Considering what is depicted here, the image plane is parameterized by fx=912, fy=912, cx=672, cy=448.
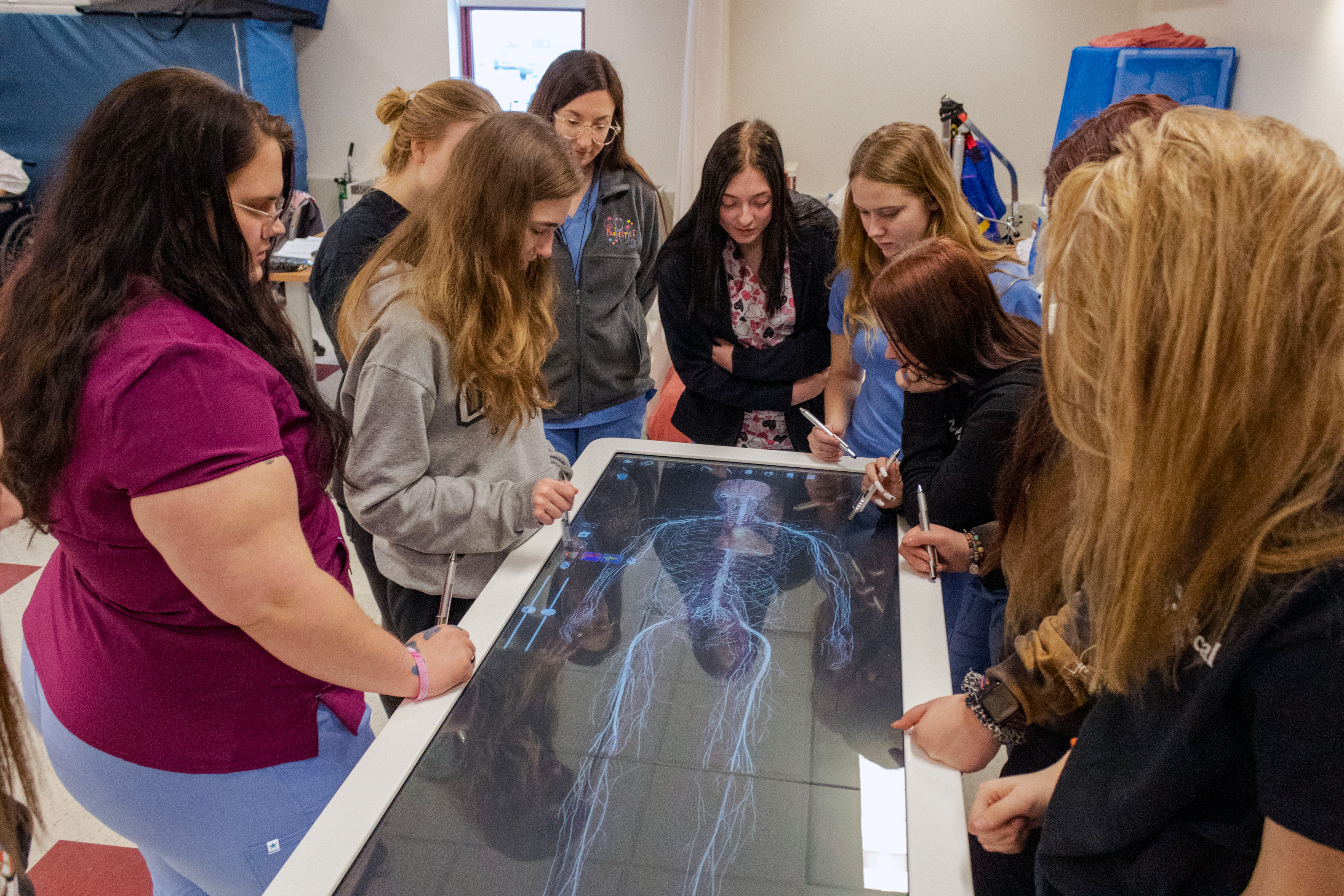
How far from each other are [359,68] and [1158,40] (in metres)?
3.83

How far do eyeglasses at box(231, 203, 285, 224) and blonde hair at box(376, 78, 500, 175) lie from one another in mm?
877

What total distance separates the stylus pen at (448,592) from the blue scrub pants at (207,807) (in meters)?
0.23

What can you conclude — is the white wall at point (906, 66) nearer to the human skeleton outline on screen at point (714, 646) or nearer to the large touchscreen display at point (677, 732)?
the human skeleton outline on screen at point (714, 646)

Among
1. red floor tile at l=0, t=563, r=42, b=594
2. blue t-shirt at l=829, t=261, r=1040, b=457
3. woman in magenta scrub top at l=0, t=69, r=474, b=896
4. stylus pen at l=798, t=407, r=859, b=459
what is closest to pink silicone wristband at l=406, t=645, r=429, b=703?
woman in magenta scrub top at l=0, t=69, r=474, b=896

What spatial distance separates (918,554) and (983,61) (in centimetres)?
368

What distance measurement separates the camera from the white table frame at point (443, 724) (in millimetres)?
849

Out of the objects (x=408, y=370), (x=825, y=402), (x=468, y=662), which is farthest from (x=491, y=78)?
(x=468, y=662)

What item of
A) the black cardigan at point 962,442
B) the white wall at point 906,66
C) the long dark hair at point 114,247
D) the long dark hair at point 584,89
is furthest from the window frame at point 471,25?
the long dark hair at point 114,247

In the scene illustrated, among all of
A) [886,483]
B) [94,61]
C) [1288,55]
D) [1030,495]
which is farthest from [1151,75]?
[94,61]

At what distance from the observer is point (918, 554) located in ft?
4.51

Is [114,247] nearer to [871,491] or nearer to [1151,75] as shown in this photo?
[871,491]

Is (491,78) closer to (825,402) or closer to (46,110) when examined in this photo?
(46,110)

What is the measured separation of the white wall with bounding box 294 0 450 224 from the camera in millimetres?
4770

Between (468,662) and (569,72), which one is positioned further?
(569,72)
